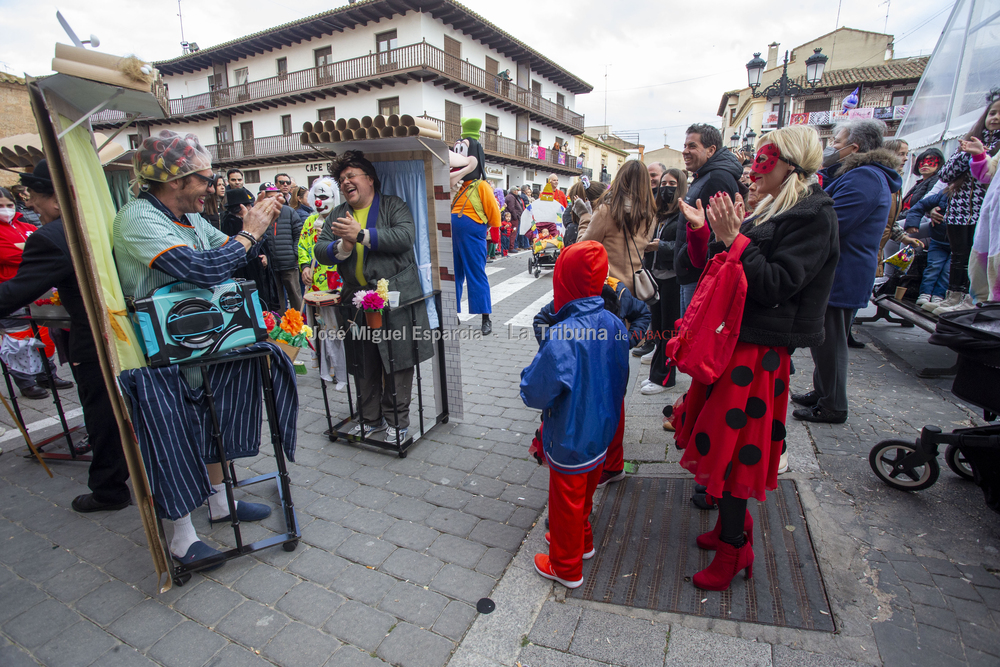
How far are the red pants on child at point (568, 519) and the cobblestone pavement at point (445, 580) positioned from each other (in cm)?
13

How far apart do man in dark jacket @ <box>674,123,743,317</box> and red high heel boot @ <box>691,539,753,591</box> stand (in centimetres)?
194

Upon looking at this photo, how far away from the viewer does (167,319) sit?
7.21 feet

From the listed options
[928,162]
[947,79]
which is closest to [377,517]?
[928,162]

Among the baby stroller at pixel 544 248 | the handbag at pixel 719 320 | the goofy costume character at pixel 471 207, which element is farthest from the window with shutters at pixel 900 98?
the handbag at pixel 719 320

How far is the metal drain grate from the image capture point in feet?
6.93

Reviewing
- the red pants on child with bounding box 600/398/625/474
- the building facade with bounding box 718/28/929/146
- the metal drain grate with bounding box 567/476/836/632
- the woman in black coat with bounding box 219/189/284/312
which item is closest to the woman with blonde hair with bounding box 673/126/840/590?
the metal drain grate with bounding box 567/476/836/632

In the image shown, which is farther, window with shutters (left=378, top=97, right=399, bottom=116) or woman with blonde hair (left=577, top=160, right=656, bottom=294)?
window with shutters (left=378, top=97, right=399, bottom=116)

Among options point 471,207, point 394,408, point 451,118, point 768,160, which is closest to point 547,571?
point 394,408

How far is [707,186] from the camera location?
3.52 m

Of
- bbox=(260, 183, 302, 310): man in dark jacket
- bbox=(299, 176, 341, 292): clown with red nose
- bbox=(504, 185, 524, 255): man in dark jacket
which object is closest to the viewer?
bbox=(299, 176, 341, 292): clown with red nose

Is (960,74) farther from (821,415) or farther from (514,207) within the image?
(514,207)

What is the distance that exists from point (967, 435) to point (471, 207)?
4.89 m

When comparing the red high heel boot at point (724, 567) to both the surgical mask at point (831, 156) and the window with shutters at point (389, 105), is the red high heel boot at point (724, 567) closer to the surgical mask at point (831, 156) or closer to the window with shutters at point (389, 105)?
the surgical mask at point (831, 156)

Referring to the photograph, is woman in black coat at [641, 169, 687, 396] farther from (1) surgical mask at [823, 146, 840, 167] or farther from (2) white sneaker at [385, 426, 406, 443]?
(2) white sneaker at [385, 426, 406, 443]
